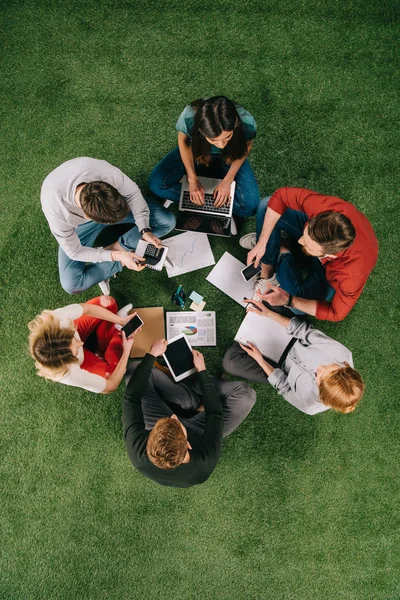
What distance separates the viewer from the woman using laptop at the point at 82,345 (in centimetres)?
263

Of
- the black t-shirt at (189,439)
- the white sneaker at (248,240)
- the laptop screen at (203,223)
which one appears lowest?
the black t-shirt at (189,439)

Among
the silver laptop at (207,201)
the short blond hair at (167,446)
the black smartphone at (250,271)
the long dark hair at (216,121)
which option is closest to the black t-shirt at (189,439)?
the short blond hair at (167,446)

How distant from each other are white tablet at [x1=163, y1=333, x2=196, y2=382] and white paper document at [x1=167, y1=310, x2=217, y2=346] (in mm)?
233

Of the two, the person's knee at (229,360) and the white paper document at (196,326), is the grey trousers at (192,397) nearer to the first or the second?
the person's knee at (229,360)

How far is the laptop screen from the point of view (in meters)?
3.49

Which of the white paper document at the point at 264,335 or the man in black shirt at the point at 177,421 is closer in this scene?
the man in black shirt at the point at 177,421

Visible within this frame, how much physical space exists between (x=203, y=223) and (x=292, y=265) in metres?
0.83

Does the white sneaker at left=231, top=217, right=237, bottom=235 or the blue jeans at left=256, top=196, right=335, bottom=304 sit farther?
the white sneaker at left=231, top=217, right=237, bottom=235

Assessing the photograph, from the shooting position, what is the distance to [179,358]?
3.32 metres

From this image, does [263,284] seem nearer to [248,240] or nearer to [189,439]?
[248,240]

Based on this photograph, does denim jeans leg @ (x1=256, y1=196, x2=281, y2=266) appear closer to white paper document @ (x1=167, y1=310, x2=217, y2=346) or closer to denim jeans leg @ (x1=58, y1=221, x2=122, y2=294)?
white paper document @ (x1=167, y1=310, x2=217, y2=346)

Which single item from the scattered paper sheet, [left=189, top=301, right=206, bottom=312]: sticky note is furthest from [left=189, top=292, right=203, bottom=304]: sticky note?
the scattered paper sheet

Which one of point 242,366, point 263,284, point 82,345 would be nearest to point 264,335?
point 242,366

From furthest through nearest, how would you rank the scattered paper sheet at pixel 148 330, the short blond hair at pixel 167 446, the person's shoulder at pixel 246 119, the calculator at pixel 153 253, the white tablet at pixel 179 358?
1. the scattered paper sheet at pixel 148 330
2. the white tablet at pixel 179 358
3. the calculator at pixel 153 253
4. the person's shoulder at pixel 246 119
5. the short blond hair at pixel 167 446
